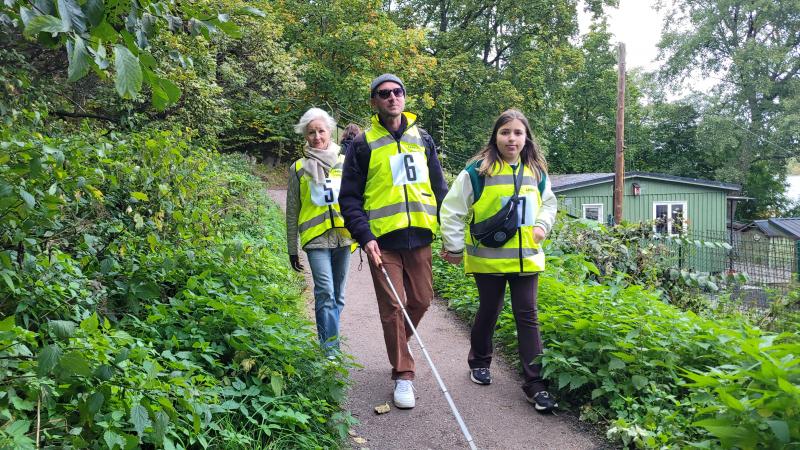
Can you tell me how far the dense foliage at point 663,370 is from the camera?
90.1 inches

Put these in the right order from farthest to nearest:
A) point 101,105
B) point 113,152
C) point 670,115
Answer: point 670,115 → point 101,105 → point 113,152

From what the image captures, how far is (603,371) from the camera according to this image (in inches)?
148

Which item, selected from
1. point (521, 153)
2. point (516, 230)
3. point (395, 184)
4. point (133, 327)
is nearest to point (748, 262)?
point (521, 153)

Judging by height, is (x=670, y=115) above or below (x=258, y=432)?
above

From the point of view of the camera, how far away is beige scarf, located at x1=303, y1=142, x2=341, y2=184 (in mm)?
4328

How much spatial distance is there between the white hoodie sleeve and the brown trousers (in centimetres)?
→ 24

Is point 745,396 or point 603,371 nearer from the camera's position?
point 745,396

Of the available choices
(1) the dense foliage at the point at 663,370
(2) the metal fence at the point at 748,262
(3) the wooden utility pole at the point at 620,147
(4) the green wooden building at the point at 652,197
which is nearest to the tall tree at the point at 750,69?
(4) the green wooden building at the point at 652,197

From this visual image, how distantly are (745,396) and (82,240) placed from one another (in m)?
3.93

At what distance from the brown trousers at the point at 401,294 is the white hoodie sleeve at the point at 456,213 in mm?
244

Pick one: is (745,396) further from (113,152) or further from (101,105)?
(101,105)

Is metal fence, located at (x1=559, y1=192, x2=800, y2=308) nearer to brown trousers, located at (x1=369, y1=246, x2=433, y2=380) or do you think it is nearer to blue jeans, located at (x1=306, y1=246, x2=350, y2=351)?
brown trousers, located at (x1=369, y1=246, x2=433, y2=380)

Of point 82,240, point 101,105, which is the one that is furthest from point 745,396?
point 101,105

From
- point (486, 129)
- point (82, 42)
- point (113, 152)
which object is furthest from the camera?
point (486, 129)
